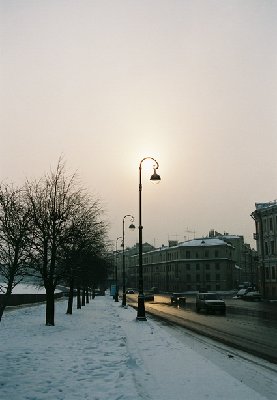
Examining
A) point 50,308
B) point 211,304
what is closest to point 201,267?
point 211,304

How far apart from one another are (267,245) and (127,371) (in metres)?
62.6

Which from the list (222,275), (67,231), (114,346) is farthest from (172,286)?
(114,346)

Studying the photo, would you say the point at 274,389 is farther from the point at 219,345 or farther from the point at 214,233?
the point at 214,233

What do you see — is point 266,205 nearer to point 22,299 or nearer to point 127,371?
point 22,299

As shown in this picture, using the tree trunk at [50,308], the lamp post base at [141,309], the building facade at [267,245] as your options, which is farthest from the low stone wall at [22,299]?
the building facade at [267,245]

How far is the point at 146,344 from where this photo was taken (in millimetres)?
14758

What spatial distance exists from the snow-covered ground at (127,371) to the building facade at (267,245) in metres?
53.7

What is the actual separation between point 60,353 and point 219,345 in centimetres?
603

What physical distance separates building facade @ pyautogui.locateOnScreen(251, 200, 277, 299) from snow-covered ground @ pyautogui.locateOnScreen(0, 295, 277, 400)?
53.7 m

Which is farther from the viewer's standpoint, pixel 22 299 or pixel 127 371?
pixel 22 299

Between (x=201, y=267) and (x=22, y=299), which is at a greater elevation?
(x=201, y=267)

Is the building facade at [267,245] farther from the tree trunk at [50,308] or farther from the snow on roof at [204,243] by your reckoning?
the tree trunk at [50,308]

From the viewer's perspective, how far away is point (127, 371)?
371 inches

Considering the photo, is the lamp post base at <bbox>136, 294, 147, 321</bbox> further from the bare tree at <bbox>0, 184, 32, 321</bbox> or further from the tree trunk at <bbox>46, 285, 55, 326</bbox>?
the bare tree at <bbox>0, 184, 32, 321</bbox>
